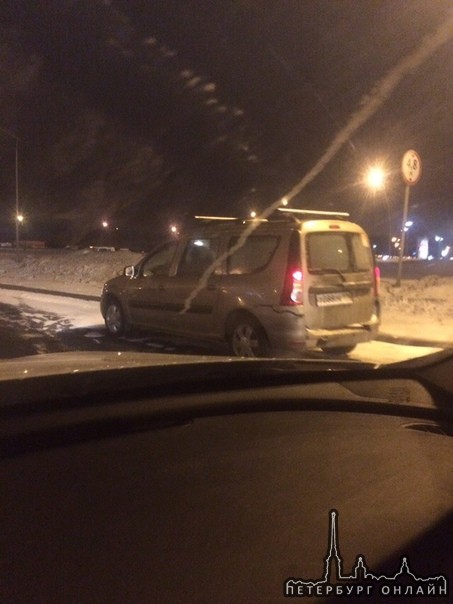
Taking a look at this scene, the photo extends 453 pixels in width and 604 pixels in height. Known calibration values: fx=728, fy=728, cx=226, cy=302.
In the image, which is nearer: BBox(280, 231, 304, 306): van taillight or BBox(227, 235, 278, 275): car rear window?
BBox(280, 231, 304, 306): van taillight

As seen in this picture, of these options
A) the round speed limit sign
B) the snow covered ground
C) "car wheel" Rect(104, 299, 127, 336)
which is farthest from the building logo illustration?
the round speed limit sign

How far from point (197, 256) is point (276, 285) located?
182cm

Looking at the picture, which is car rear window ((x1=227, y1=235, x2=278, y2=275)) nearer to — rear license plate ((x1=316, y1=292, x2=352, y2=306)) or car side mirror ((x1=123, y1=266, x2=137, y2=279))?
rear license plate ((x1=316, y1=292, x2=352, y2=306))

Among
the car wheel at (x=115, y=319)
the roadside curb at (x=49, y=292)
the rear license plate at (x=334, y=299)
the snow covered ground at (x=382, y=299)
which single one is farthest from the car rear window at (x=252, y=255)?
the roadside curb at (x=49, y=292)

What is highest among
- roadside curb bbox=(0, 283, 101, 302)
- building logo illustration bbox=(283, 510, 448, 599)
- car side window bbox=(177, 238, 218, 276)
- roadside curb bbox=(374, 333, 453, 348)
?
car side window bbox=(177, 238, 218, 276)

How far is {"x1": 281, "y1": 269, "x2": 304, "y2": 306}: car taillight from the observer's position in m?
8.45

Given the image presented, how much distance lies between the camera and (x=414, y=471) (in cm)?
268

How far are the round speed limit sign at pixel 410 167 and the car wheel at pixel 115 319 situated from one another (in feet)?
21.2

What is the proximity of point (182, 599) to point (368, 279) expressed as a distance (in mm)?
7852

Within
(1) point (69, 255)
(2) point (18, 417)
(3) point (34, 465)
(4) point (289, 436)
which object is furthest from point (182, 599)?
(1) point (69, 255)

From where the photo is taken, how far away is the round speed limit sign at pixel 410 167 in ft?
47.5

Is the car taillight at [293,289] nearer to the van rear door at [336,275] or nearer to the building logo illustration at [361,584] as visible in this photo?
the van rear door at [336,275]

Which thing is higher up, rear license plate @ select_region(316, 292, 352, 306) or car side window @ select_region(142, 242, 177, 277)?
car side window @ select_region(142, 242, 177, 277)

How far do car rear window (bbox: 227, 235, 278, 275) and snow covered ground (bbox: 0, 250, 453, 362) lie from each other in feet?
6.28
